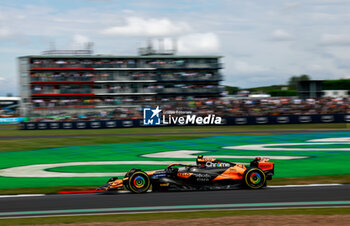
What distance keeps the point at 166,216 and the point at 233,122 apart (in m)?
34.0

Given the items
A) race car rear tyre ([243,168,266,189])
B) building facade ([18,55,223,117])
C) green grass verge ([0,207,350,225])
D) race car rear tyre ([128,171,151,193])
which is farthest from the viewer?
building facade ([18,55,223,117])

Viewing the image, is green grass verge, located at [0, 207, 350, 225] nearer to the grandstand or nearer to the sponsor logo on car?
the sponsor logo on car

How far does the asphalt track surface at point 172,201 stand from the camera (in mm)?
9812

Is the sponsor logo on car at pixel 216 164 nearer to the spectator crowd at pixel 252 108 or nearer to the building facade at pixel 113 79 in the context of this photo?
the spectator crowd at pixel 252 108

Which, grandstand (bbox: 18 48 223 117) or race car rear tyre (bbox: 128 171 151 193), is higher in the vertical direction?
grandstand (bbox: 18 48 223 117)

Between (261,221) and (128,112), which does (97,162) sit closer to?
(261,221)

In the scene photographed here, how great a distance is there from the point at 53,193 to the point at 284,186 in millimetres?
6653

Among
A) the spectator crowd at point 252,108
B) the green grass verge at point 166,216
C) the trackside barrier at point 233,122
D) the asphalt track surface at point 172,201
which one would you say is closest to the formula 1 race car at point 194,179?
the asphalt track surface at point 172,201

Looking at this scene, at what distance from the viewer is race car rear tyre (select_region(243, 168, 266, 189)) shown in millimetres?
11727

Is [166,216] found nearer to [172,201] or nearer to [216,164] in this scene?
[172,201]

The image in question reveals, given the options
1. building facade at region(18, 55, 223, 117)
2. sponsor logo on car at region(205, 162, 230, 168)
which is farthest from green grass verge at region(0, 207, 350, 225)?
building facade at region(18, 55, 223, 117)

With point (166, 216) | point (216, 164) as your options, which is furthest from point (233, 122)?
point (166, 216)

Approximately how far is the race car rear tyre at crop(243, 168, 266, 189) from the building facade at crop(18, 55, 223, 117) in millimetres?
52233

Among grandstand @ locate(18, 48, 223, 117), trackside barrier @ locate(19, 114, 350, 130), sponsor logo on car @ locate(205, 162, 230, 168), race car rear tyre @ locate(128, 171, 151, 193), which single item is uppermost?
grandstand @ locate(18, 48, 223, 117)
